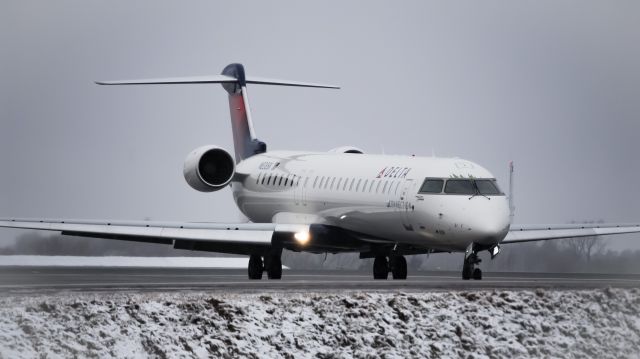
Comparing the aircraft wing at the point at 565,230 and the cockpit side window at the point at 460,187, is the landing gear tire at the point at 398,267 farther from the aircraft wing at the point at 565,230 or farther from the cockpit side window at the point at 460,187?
the cockpit side window at the point at 460,187

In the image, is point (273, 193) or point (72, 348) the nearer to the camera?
point (72, 348)

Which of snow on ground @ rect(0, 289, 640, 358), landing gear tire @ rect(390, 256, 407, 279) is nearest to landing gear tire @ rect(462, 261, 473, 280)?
landing gear tire @ rect(390, 256, 407, 279)

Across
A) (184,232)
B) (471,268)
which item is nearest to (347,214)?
(184,232)

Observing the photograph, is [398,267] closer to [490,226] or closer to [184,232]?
[184,232]

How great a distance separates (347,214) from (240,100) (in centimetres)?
1180

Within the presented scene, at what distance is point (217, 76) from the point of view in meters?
54.7

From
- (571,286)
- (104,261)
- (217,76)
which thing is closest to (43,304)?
(571,286)

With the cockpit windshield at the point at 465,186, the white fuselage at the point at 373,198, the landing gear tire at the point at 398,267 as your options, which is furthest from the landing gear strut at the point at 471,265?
the landing gear tire at the point at 398,267

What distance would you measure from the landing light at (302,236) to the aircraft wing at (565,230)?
239 inches

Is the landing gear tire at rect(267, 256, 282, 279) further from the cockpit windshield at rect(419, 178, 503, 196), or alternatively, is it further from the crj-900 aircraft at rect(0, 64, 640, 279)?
the cockpit windshield at rect(419, 178, 503, 196)

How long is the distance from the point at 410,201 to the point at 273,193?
8903mm

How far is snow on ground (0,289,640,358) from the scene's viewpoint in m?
25.6

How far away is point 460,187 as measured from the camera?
131 ft

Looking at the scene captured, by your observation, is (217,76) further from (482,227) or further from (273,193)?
(482,227)
